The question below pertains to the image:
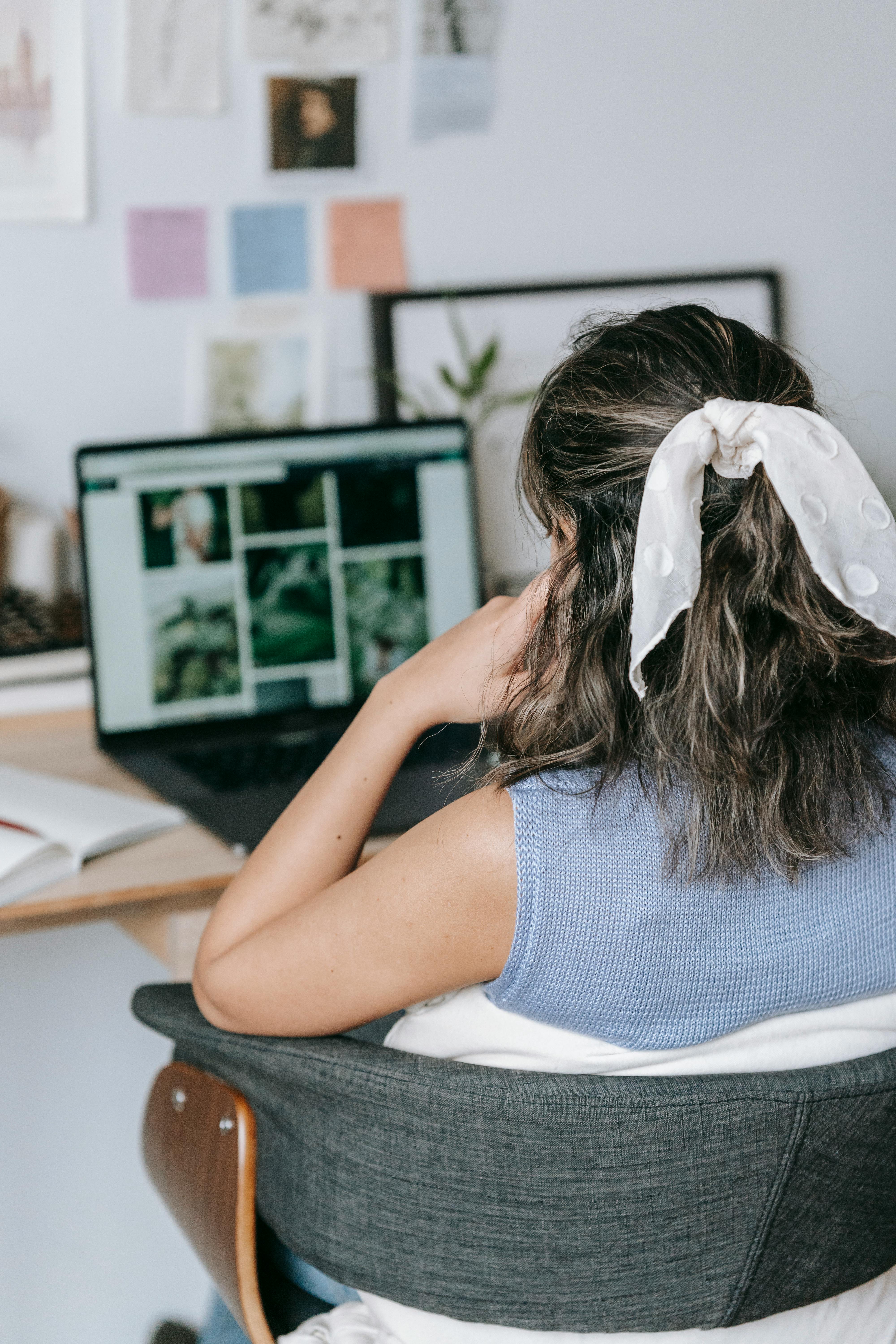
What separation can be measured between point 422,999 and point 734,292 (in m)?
1.33

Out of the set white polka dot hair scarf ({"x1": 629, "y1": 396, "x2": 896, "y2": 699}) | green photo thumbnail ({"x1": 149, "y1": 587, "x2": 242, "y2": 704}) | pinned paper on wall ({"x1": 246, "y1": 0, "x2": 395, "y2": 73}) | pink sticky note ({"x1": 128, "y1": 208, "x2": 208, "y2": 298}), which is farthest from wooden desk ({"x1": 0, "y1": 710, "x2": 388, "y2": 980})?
pinned paper on wall ({"x1": 246, "y1": 0, "x2": 395, "y2": 73})

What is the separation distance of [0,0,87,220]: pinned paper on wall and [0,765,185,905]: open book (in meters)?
0.66

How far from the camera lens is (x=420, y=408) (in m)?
1.60

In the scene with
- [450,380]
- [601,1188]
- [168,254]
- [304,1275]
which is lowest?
[304,1275]

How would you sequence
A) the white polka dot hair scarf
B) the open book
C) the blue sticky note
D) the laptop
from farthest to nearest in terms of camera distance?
the blue sticky note → the laptop → the open book → the white polka dot hair scarf

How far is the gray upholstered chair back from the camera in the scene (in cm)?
63

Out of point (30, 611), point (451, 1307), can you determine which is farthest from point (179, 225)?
point (451, 1307)

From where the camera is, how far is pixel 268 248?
4.99 ft

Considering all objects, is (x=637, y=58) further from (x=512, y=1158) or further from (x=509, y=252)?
(x=512, y=1158)

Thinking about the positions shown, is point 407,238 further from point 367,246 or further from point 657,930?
point 657,930

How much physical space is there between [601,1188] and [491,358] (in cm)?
113

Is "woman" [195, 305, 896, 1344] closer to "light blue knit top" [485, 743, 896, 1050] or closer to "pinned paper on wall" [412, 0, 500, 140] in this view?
"light blue knit top" [485, 743, 896, 1050]

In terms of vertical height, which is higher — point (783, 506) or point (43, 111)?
point (43, 111)

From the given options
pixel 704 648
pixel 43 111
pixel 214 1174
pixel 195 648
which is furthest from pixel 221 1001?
pixel 43 111
